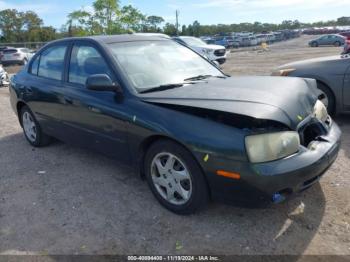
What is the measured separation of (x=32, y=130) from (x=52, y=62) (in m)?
1.32

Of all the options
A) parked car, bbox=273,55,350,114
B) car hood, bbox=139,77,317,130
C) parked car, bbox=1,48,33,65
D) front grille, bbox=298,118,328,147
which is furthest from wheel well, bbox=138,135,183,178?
parked car, bbox=1,48,33,65

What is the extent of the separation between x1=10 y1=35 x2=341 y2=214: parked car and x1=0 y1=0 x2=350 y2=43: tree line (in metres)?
11.4

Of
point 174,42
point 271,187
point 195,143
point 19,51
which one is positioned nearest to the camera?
point 271,187

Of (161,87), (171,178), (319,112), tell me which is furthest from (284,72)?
(171,178)

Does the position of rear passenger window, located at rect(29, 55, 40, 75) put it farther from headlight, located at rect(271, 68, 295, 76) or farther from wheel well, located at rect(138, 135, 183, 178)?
headlight, located at rect(271, 68, 295, 76)

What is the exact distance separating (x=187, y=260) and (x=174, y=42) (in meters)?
2.89

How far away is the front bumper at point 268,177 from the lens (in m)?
2.88

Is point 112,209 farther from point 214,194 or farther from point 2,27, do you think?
point 2,27

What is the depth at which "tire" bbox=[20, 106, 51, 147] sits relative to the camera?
572 centimetres

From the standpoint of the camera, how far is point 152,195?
3984 mm

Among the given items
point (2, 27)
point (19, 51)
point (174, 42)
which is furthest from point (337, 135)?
point (2, 27)

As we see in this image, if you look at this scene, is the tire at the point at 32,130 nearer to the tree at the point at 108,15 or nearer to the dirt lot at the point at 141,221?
the dirt lot at the point at 141,221

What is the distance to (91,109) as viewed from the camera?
4184 mm

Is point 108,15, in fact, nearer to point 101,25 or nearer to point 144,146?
point 101,25
